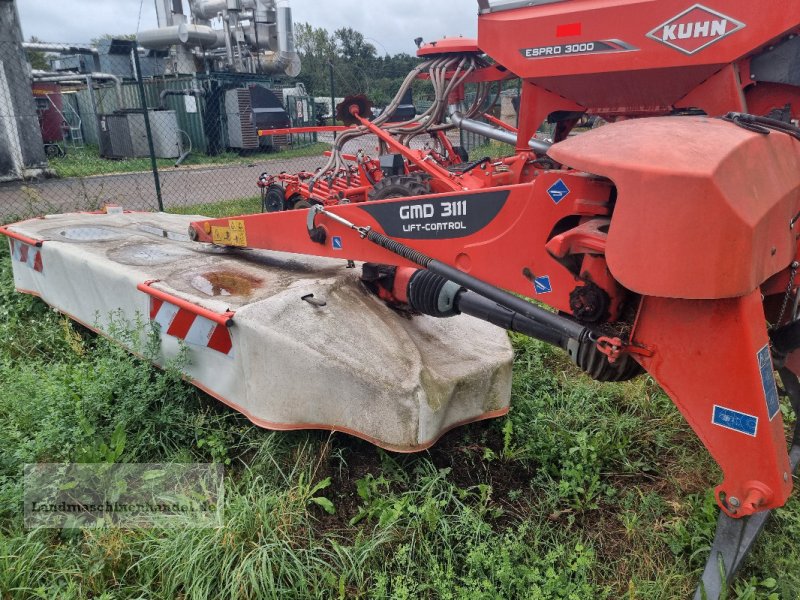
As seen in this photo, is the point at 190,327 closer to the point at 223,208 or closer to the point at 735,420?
the point at 735,420

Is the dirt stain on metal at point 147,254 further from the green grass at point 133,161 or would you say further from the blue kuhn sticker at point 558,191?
the green grass at point 133,161

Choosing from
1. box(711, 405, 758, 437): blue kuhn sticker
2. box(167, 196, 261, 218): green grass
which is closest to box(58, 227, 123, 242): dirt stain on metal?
box(167, 196, 261, 218): green grass

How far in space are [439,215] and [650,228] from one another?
1028 millimetres

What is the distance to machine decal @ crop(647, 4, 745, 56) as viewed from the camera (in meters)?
3.01

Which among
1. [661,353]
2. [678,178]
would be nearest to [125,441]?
[661,353]

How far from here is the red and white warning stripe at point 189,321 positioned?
2.79 m

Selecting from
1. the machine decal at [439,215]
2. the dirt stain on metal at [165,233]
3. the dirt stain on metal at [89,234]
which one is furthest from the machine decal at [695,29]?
the dirt stain on metal at [89,234]

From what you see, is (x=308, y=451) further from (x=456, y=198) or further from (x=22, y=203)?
(x=22, y=203)

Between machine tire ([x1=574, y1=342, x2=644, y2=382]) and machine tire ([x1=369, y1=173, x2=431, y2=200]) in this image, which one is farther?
machine tire ([x1=369, y1=173, x2=431, y2=200])

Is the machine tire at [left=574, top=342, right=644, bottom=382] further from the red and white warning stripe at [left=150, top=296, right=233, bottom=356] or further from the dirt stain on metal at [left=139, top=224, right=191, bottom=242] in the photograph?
the dirt stain on metal at [left=139, top=224, right=191, bottom=242]

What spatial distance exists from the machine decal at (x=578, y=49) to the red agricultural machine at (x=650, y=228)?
0.01m

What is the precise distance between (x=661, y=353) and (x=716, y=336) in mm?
174

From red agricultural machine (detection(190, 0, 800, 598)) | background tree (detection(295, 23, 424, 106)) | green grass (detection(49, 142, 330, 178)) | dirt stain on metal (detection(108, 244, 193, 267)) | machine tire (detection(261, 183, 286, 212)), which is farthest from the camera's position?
background tree (detection(295, 23, 424, 106))

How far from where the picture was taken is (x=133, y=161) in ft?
48.2
